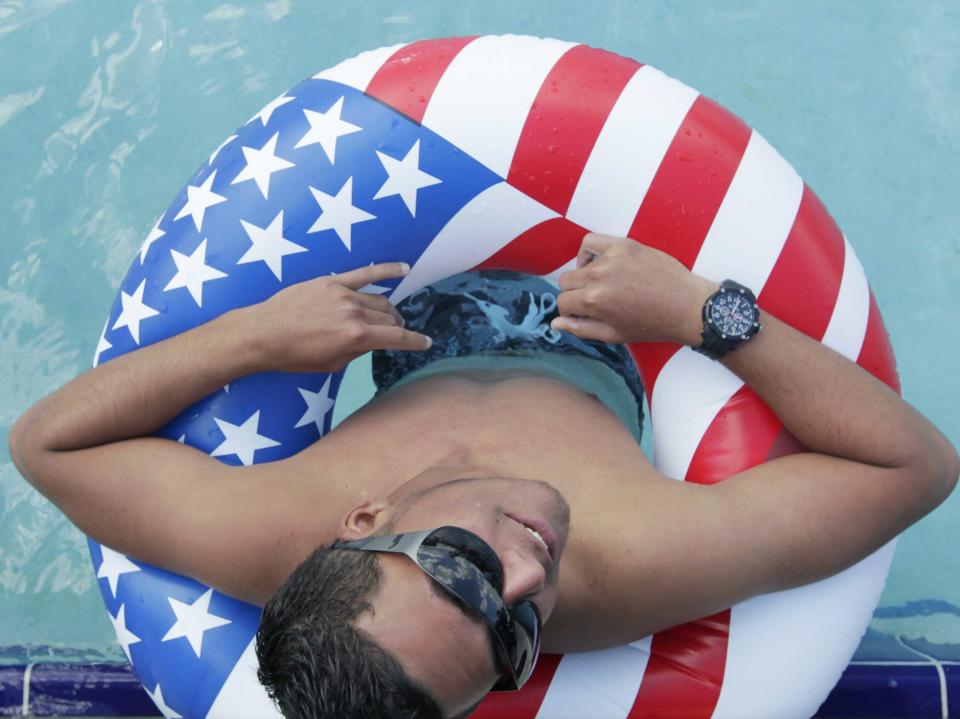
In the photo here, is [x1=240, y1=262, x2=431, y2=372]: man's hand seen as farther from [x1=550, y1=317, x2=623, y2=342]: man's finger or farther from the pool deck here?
the pool deck

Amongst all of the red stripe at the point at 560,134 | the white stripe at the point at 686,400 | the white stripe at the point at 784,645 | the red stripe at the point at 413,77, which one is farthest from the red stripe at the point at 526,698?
the red stripe at the point at 413,77

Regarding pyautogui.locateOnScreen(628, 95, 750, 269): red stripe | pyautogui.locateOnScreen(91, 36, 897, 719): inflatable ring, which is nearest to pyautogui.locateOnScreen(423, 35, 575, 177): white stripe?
pyautogui.locateOnScreen(91, 36, 897, 719): inflatable ring

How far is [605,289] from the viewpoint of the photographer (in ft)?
5.35

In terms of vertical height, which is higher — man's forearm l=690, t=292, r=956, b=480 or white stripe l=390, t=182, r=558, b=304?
white stripe l=390, t=182, r=558, b=304

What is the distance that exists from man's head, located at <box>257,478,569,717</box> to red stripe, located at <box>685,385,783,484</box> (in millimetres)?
399

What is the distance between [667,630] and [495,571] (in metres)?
0.44

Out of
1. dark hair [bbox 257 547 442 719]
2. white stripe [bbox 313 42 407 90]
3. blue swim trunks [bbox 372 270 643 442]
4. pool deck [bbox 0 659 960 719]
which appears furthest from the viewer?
pool deck [bbox 0 659 960 719]

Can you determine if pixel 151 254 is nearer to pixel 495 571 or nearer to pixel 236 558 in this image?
pixel 236 558

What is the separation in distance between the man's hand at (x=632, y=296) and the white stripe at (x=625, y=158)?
0.17 ft

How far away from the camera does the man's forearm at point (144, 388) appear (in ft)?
5.40

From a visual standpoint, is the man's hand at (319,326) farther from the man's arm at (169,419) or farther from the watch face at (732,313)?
the watch face at (732,313)

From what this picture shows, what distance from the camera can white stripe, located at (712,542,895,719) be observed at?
161cm

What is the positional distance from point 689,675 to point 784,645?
0.47 feet

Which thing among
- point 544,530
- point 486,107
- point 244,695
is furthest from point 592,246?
point 244,695
